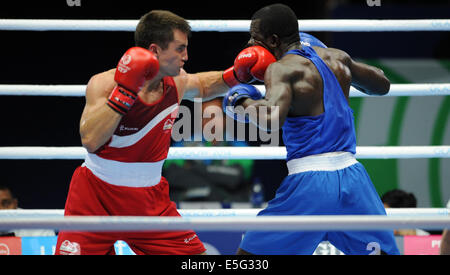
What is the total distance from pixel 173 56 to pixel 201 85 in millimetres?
366

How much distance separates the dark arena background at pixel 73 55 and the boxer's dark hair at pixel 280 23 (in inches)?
140

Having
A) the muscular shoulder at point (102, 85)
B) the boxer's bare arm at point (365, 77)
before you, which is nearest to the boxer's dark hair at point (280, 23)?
the boxer's bare arm at point (365, 77)

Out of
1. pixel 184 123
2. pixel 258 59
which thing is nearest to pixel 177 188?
pixel 184 123

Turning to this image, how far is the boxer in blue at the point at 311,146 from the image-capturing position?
2.45 metres

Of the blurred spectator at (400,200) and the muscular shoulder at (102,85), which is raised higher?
the muscular shoulder at (102,85)

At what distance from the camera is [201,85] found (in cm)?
298

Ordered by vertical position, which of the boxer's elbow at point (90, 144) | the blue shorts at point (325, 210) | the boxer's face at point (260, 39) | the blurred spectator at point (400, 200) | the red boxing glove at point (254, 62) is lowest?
the blurred spectator at point (400, 200)

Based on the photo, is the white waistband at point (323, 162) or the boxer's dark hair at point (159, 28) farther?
the boxer's dark hair at point (159, 28)

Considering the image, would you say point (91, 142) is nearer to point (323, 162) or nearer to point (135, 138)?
point (135, 138)

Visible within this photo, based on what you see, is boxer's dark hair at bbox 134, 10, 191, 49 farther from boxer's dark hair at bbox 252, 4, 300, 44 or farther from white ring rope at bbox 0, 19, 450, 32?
white ring rope at bbox 0, 19, 450, 32

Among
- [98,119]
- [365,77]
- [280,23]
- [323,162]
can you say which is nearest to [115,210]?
[98,119]

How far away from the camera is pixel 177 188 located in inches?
262

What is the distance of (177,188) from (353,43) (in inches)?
105

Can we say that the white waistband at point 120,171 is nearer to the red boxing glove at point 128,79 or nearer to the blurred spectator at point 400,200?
the red boxing glove at point 128,79
